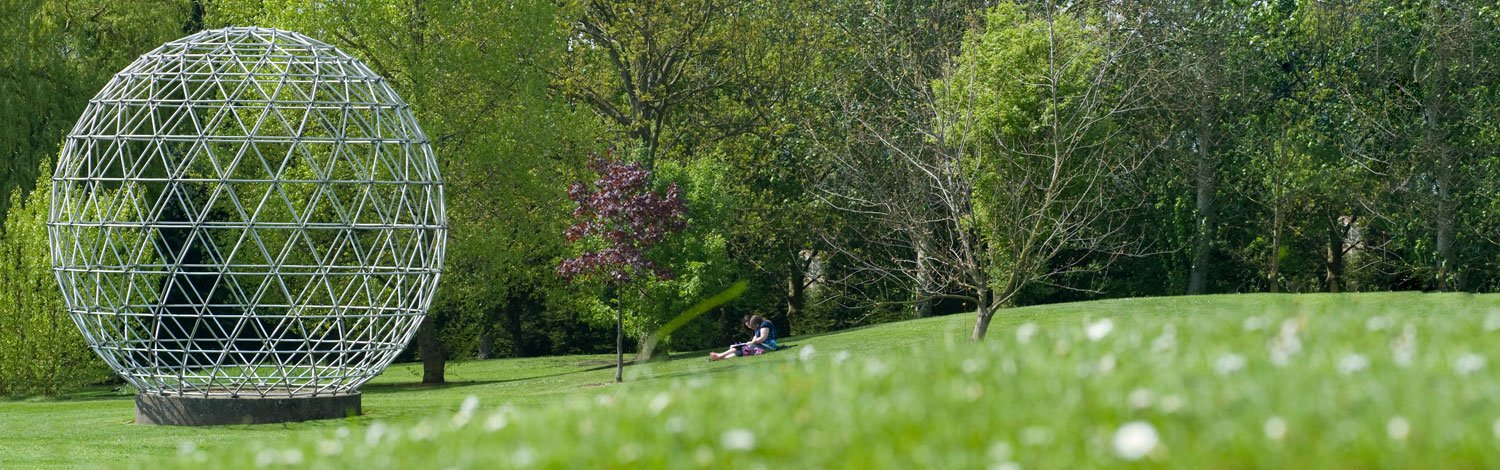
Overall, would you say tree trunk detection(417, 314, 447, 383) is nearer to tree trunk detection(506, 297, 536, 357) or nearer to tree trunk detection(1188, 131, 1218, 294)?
tree trunk detection(506, 297, 536, 357)

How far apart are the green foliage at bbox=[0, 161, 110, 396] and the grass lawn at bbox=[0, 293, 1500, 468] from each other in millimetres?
18367

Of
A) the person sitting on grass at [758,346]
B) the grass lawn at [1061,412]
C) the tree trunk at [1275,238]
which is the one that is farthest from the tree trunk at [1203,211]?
the grass lawn at [1061,412]

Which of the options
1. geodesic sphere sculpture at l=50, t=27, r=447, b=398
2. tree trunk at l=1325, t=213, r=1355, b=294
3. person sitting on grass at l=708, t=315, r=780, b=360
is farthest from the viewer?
tree trunk at l=1325, t=213, r=1355, b=294

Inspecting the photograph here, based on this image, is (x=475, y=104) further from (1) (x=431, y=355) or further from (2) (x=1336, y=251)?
(2) (x=1336, y=251)

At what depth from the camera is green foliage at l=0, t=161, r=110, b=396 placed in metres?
22.1

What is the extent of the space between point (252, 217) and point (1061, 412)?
54.7 feet

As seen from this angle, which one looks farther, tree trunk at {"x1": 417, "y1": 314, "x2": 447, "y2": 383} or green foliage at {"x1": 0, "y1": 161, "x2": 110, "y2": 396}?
tree trunk at {"x1": 417, "y1": 314, "x2": 447, "y2": 383}

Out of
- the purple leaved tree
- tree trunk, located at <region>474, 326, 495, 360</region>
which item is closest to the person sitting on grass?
the purple leaved tree

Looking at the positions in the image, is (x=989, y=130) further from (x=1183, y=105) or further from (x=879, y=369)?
(x=879, y=369)

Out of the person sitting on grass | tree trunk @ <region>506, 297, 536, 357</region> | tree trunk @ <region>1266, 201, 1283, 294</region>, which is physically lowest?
tree trunk @ <region>506, 297, 536, 357</region>

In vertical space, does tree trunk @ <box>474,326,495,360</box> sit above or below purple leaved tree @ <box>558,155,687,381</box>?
below

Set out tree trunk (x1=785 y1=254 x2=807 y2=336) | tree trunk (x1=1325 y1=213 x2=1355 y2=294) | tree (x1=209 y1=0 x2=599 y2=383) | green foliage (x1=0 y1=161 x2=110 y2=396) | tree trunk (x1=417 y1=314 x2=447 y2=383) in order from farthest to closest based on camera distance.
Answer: tree trunk (x1=785 y1=254 x2=807 y2=336)
tree trunk (x1=1325 y1=213 x2=1355 y2=294)
tree trunk (x1=417 y1=314 x2=447 y2=383)
tree (x1=209 y1=0 x2=599 y2=383)
green foliage (x1=0 y1=161 x2=110 y2=396)

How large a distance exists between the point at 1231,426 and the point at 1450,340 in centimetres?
184

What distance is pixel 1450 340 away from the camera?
207 inches
